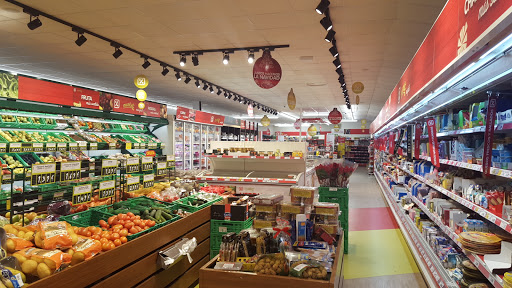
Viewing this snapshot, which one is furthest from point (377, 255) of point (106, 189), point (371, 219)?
point (106, 189)

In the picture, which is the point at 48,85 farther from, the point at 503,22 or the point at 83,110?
the point at 503,22

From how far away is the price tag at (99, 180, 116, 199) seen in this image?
12.1ft

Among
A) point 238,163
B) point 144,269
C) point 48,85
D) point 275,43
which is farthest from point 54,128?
point 144,269

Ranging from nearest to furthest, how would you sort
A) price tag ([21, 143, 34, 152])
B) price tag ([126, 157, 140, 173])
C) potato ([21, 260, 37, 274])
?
potato ([21, 260, 37, 274])
price tag ([126, 157, 140, 173])
price tag ([21, 143, 34, 152])

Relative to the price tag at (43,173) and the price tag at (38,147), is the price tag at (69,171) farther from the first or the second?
the price tag at (38,147)

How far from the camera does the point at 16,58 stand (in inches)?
299

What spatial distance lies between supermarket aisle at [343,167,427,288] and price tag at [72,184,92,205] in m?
3.13

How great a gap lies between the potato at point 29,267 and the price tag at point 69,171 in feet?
4.12

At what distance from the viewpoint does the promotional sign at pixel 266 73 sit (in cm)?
525

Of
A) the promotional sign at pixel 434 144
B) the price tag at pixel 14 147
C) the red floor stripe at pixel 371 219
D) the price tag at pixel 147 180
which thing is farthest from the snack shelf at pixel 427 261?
the price tag at pixel 14 147

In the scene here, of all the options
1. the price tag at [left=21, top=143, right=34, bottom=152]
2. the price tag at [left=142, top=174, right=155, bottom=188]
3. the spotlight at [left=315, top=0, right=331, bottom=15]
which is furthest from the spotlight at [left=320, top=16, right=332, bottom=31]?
the price tag at [left=21, top=143, right=34, bottom=152]

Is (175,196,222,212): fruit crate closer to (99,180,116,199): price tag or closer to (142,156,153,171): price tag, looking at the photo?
(142,156,153,171): price tag

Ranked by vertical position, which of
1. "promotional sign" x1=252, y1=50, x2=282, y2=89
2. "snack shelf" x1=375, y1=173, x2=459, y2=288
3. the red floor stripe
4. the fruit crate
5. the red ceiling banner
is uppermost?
"promotional sign" x1=252, y1=50, x2=282, y2=89

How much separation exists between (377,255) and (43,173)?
4628 millimetres
